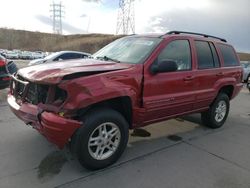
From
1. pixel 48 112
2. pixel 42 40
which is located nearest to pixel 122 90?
A: pixel 48 112

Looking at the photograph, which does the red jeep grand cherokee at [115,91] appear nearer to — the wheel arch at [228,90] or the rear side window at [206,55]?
the rear side window at [206,55]

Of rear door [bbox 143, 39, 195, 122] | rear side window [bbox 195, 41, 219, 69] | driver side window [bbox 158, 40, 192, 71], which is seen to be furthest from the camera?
rear side window [bbox 195, 41, 219, 69]

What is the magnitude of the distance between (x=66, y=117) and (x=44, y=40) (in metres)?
76.3

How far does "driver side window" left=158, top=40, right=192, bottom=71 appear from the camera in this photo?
4184 mm

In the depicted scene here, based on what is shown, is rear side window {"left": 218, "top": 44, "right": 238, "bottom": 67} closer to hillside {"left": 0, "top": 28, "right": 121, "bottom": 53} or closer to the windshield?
the windshield

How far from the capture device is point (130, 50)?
14.2 ft

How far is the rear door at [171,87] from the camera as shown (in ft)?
12.9

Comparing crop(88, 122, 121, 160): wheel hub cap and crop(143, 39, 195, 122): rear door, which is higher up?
crop(143, 39, 195, 122): rear door

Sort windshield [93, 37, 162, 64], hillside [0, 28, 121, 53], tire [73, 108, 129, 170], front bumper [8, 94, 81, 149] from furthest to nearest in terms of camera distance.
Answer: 1. hillside [0, 28, 121, 53]
2. windshield [93, 37, 162, 64]
3. tire [73, 108, 129, 170]
4. front bumper [8, 94, 81, 149]

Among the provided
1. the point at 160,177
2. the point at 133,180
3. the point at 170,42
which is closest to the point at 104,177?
the point at 133,180

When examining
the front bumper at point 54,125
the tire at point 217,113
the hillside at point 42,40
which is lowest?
the tire at point 217,113

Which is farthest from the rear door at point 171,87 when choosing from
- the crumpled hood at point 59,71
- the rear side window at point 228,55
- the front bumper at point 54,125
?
→ the rear side window at point 228,55

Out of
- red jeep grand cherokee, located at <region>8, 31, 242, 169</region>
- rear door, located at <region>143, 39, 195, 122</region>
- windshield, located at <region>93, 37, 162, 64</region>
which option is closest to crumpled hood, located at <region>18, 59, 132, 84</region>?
red jeep grand cherokee, located at <region>8, 31, 242, 169</region>

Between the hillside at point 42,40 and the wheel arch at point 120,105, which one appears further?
the hillside at point 42,40
